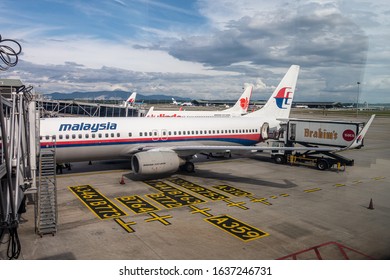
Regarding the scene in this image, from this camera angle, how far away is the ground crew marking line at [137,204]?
56.2 feet

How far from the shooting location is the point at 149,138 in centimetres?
2614

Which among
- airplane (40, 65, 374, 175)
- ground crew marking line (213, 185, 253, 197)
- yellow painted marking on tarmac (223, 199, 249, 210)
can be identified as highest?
airplane (40, 65, 374, 175)

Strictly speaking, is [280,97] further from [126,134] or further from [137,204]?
[137,204]

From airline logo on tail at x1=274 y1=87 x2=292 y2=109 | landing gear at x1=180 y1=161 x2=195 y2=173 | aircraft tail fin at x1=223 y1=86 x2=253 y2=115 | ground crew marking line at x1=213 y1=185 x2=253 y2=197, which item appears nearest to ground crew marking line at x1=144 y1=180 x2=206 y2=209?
ground crew marking line at x1=213 y1=185 x2=253 y2=197

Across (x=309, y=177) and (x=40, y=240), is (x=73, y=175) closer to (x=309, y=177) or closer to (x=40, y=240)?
(x=40, y=240)

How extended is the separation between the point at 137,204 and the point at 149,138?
8.87m

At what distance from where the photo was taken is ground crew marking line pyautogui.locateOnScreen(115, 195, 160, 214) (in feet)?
56.2

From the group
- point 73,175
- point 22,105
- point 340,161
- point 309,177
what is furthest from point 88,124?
point 340,161

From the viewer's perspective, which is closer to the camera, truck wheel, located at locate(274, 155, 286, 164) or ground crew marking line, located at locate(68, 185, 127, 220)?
ground crew marking line, located at locate(68, 185, 127, 220)

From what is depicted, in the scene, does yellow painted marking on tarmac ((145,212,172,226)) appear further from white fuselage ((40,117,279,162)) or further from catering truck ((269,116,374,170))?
catering truck ((269,116,374,170))

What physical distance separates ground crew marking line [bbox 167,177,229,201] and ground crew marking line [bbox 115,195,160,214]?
3728mm

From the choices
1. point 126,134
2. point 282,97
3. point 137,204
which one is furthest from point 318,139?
point 137,204

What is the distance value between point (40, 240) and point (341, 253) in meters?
12.2

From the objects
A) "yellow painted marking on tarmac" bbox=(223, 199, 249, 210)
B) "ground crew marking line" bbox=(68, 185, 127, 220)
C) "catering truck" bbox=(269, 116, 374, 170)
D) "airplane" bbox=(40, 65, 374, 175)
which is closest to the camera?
"ground crew marking line" bbox=(68, 185, 127, 220)
